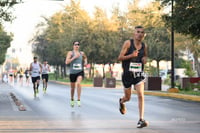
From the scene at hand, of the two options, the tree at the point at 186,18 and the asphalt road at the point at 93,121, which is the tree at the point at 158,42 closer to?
the tree at the point at 186,18

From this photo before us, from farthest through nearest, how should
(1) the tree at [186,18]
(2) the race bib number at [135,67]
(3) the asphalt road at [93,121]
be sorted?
1. (1) the tree at [186,18]
2. (2) the race bib number at [135,67]
3. (3) the asphalt road at [93,121]

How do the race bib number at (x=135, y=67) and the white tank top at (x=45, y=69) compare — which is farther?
the white tank top at (x=45, y=69)

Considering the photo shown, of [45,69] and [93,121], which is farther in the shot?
[45,69]

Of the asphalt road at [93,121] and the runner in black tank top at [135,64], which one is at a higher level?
the runner in black tank top at [135,64]

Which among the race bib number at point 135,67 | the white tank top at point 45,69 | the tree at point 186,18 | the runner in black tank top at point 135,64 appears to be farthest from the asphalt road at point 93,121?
the white tank top at point 45,69

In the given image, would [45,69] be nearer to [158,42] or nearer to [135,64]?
[135,64]

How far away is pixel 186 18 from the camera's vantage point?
23328 millimetres

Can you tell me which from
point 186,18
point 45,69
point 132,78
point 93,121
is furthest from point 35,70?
point 132,78

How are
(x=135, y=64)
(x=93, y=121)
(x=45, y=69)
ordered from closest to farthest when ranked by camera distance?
(x=135, y=64) < (x=93, y=121) < (x=45, y=69)

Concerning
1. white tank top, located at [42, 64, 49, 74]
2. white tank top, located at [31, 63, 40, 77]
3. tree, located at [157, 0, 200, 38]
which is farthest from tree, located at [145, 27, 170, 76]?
white tank top, located at [31, 63, 40, 77]

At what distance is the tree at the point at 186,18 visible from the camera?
2226 cm

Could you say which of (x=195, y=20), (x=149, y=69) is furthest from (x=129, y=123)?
(x=149, y=69)

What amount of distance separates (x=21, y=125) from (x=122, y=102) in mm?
2029

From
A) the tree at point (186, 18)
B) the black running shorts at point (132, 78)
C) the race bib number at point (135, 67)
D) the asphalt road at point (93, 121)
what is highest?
the tree at point (186, 18)
